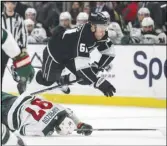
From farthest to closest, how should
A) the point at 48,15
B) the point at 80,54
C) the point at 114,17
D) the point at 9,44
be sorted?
the point at 48,15 < the point at 114,17 < the point at 80,54 < the point at 9,44

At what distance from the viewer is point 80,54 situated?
3104 mm

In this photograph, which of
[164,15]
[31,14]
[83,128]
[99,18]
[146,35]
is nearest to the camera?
[99,18]

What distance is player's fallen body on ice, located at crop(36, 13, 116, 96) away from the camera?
2.88 metres

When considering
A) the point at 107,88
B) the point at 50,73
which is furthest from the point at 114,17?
the point at 107,88

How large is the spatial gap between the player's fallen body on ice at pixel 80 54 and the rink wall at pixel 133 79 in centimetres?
107

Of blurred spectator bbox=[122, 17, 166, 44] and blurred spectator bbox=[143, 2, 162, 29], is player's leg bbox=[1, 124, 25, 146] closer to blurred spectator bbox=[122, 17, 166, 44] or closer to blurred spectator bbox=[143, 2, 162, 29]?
blurred spectator bbox=[122, 17, 166, 44]

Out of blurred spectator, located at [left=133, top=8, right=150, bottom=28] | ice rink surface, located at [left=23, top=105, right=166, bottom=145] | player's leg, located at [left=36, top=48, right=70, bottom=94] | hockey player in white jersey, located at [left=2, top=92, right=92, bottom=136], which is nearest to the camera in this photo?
hockey player in white jersey, located at [left=2, top=92, right=92, bottom=136]

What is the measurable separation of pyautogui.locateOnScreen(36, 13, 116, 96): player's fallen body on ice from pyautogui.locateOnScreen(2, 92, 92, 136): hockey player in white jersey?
32 centimetres

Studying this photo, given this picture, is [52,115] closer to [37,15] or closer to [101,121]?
[101,121]

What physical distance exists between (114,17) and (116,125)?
1.01 m

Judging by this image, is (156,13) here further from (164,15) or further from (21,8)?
(21,8)

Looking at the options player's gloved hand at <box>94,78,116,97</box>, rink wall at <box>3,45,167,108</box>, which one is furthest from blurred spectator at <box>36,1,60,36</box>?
player's gloved hand at <box>94,78,116,97</box>

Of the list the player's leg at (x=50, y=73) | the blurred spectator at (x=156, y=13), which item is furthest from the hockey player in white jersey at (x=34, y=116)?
the blurred spectator at (x=156, y=13)

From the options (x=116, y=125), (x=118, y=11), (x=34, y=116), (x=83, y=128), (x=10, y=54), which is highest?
(x=10, y=54)
